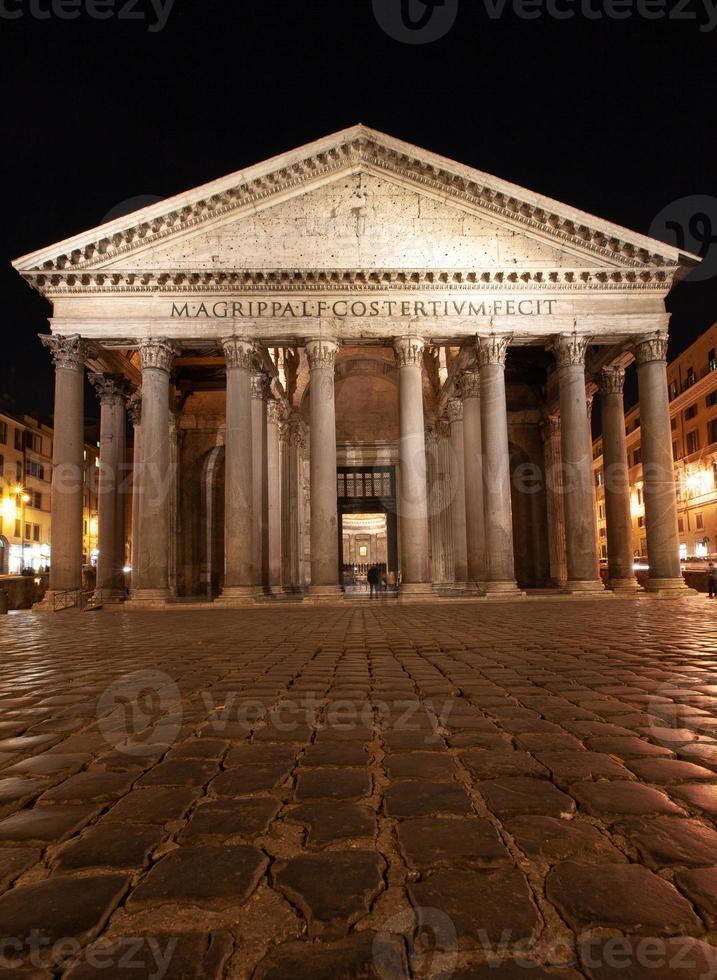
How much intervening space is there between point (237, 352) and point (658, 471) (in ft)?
42.5

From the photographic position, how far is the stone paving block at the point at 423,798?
2.37m

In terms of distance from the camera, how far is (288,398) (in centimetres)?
2678

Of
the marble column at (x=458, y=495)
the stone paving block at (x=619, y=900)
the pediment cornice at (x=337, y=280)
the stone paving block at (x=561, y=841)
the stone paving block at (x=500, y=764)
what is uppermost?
the pediment cornice at (x=337, y=280)

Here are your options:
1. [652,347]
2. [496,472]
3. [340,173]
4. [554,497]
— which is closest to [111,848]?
[496,472]

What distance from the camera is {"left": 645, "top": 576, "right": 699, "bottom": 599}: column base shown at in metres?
18.4

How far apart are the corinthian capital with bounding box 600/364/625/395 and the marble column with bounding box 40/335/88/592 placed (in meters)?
17.0

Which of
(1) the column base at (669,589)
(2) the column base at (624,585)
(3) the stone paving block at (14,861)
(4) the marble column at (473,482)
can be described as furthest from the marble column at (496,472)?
(3) the stone paving block at (14,861)

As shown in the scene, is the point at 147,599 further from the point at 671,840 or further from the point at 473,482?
the point at 671,840

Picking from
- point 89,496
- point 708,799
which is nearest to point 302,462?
point 708,799

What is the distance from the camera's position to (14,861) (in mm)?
2027

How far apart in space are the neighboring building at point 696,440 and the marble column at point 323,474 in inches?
1068

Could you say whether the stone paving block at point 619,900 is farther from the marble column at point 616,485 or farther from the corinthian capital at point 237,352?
the marble column at point 616,485

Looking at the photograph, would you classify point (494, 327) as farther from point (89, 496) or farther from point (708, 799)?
point (89, 496)

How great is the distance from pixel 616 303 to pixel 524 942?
20279mm
